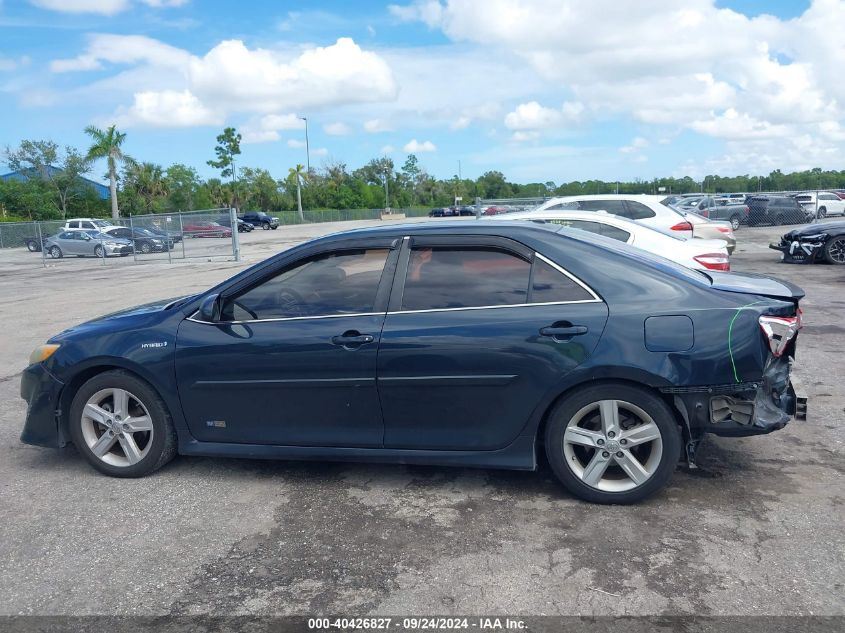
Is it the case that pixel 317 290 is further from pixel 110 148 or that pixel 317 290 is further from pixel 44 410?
pixel 110 148

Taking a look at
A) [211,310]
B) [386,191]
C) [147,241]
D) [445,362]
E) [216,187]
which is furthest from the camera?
[386,191]

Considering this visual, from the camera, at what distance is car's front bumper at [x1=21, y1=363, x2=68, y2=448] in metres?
4.72

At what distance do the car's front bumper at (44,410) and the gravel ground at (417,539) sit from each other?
0.27 meters

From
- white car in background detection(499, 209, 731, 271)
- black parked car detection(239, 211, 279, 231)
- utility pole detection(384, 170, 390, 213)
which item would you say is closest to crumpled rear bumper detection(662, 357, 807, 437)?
white car in background detection(499, 209, 731, 271)

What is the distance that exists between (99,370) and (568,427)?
9.63ft

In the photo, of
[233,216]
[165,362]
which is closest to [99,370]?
[165,362]

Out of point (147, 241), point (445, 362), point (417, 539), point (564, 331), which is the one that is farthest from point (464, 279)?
point (147, 241)

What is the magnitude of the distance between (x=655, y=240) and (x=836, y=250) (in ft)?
31.0

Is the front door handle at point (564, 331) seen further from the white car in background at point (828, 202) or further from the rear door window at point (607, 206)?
the white car in background at point (828, 202)

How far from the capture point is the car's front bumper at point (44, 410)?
15.5 ft

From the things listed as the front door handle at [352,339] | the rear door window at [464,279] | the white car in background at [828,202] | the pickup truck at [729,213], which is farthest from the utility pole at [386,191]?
the front door handle at [352,339]

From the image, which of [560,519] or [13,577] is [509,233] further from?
[13,577]

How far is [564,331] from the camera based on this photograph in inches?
158

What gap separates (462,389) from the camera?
13.5 ft
